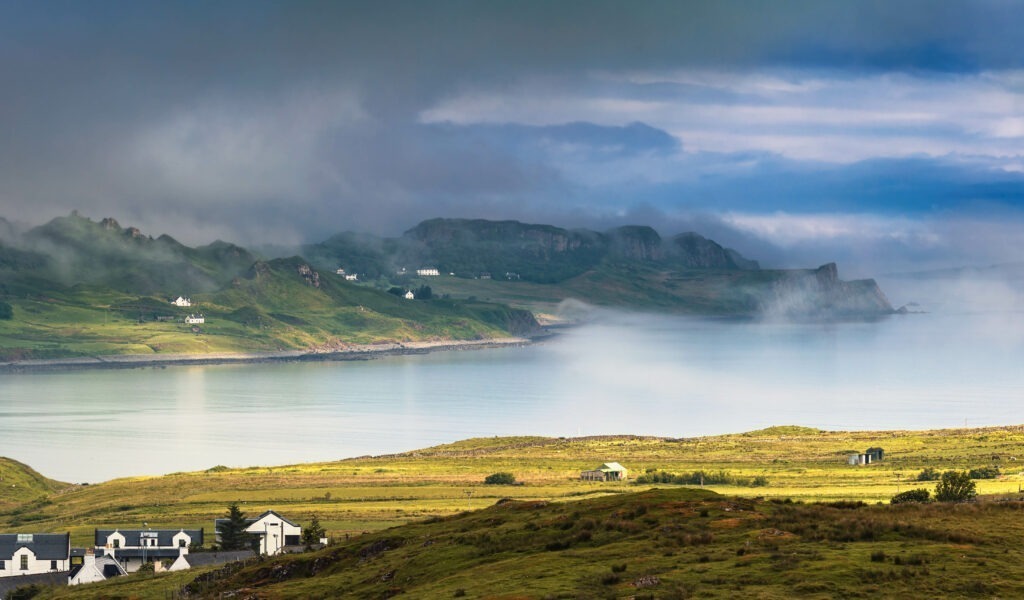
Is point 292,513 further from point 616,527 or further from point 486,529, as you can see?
point 616,527

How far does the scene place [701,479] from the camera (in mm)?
107062

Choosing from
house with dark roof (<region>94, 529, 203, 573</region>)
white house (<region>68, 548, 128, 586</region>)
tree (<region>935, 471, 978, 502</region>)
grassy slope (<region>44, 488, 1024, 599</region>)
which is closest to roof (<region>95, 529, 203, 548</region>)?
house with dark roof (<region>94, 529, 203, 573</region>)

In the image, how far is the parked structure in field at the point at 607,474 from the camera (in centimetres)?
11700

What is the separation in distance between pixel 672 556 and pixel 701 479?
73472 millimetres

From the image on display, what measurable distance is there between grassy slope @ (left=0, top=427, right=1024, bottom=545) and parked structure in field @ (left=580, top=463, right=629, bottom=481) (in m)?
1.56

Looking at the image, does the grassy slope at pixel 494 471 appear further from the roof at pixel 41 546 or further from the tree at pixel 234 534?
the roof at pixel 41 546

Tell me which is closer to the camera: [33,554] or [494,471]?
[33,554]

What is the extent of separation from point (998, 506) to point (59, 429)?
590ft

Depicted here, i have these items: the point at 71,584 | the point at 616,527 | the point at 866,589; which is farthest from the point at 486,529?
the point at 71,584

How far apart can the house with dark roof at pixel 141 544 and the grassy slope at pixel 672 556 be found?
19957 mm

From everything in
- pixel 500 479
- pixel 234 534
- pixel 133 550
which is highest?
pixel 500 479

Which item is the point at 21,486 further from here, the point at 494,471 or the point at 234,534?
the point at 234,534

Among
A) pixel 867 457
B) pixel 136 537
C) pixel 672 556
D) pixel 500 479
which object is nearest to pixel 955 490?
pixel 672 556

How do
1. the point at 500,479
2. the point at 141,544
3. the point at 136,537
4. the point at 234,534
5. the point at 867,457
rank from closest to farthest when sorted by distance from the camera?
1. the point at 234,534
2. the point at 141,544
3. the point at 136,537
4. the point at 500,479
5. the point at 867,457
